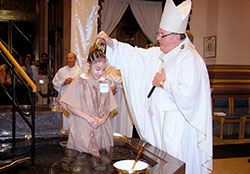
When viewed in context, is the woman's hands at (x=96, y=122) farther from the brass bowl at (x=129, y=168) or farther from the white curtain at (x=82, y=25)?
the white curtain at (x=82, y=25)

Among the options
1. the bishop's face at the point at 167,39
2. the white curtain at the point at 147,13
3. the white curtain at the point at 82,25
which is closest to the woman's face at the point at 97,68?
the bishop's face at the point at 167,39

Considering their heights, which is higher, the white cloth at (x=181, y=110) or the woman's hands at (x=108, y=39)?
the woman's hands at (x=108, y=39)

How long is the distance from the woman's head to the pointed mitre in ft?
2.37

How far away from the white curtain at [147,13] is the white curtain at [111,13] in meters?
0.35

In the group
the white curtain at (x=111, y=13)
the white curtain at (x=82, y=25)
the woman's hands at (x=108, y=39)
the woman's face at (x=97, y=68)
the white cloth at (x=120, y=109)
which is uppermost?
the white curtain at (x=111, y=13)

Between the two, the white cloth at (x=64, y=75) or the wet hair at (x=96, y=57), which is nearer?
the wet hair at (x=96, y=57)

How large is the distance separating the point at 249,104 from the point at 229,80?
0.78 metres

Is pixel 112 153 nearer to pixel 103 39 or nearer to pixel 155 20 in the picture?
pixel 103 39

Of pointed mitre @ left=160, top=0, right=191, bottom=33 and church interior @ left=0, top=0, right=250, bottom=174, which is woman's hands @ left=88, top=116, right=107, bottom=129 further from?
pointed mitre @ left=160, top=0, right=191, bottom=33

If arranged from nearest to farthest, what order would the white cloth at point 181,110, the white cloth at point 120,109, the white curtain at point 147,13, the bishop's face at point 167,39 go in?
the white cloth at point 181,110 < the bishop's face at point 167,39 < the white cloth at point 120,109 < the white curtain at point 147,13

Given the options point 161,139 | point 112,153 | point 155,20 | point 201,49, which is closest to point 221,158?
point 161,139

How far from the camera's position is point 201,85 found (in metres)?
2.56

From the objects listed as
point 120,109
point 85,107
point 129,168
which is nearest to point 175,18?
point 85,107

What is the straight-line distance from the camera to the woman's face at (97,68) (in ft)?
7.40
